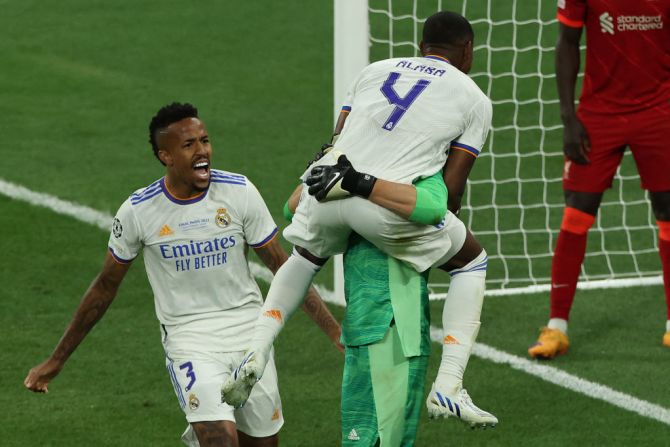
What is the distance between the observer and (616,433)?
22.4 feet

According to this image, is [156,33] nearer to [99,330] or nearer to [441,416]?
[99,330]

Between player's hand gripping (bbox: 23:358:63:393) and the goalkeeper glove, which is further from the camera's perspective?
player's hand gripping (bbox: 23:358:63:393)

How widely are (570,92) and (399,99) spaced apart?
2614mm

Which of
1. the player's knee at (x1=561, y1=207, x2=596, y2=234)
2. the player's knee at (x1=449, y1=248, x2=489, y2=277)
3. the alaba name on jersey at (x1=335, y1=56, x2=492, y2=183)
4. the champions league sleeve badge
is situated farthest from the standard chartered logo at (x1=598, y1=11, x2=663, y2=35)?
the champions league sleeve badge

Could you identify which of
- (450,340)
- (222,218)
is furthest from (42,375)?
(450,340)

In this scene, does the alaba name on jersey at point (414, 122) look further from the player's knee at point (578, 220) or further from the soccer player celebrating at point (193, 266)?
the player's knee at point (578, 220)

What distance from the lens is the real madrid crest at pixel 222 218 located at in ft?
19.3

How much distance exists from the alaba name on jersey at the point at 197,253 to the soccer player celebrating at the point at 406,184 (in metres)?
0.52

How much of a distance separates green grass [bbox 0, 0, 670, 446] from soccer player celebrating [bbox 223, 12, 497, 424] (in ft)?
5.04

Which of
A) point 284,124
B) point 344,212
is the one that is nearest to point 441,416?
point 344,212

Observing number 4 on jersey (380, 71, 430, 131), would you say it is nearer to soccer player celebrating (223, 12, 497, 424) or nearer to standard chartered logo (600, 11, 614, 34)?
soccer player celebrating (223, 12, 497, 424)

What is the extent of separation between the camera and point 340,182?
5.07 m

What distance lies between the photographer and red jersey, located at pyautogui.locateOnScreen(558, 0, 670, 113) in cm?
757

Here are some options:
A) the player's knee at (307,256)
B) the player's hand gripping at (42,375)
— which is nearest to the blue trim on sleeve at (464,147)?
the player's knee at (307,256)
